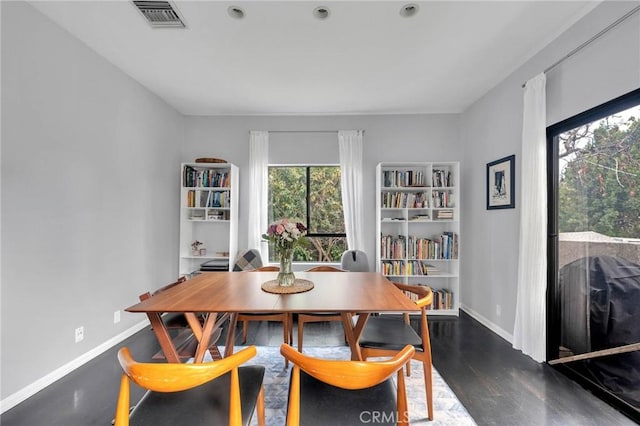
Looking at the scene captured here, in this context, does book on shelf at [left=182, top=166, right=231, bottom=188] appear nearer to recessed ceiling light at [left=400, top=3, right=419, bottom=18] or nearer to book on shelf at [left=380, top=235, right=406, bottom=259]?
book on shelf at [left=380, top=235, right=406, bottom=259]

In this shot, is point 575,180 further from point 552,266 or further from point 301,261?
point 301,261

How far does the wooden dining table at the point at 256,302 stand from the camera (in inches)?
58.1

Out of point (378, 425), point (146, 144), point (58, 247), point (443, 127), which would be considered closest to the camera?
point (378, 425)

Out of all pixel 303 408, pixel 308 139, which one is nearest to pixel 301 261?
pixel 308 139

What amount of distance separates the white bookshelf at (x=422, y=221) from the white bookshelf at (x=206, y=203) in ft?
6.54

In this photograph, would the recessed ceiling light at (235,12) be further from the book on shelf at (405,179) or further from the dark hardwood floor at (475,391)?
the dark hardwood floor at (475,391)

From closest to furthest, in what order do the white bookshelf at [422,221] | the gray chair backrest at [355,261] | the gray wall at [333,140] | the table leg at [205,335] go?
the table leg at [205,335], the gray chair backrest at [355,261], the white bookshelf at [422,221], the gray wall at [333,140]

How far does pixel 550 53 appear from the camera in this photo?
95.9 inches

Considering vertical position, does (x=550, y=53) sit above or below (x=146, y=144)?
above

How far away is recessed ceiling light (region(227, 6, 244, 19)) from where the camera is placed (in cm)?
206

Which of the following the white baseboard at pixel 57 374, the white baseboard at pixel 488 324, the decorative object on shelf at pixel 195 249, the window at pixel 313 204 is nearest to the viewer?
the white baseboard at pixel 57 374

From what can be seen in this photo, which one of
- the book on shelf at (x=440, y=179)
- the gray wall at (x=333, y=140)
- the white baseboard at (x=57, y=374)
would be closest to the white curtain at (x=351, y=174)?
the gray wall at (x=333, y=140)

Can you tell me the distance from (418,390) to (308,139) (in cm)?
331

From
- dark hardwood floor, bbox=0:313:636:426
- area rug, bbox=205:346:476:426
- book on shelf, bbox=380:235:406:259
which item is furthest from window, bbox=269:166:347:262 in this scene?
area rug, bbox=205:346:476:426
